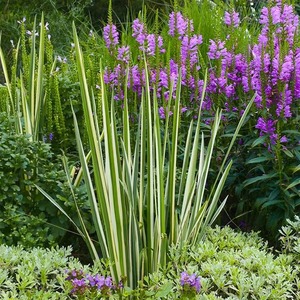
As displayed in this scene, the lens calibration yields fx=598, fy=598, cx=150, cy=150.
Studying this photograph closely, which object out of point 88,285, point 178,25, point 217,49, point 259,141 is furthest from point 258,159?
point 88,285

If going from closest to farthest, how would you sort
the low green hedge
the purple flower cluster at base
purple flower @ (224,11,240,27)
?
the purple flower cluster at base, the low green hedge, purple flower @ (224,11,240,27)

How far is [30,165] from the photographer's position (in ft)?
9.96

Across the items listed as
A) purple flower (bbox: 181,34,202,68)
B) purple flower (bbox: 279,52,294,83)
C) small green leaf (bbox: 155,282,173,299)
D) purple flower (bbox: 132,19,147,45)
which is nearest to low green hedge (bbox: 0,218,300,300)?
small green leaf (bbox: 155,282,173,299)

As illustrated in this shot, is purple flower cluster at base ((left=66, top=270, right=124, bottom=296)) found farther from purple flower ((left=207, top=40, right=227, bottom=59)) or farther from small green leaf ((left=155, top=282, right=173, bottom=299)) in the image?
purple flower ((left=207, top=40, right=227, bottom=59))

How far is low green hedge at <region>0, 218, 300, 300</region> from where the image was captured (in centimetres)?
193

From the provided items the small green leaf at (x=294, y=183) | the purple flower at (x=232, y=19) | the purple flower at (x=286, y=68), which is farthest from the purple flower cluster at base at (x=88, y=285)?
the purple flower at (x=232, y=19)

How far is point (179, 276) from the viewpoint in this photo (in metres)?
2.13

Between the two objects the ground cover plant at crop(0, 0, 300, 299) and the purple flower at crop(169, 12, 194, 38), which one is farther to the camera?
the purple flower at crop(169, 12, 194, 38)

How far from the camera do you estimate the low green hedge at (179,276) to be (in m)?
1.93

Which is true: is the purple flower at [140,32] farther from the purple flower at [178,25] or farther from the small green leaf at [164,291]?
the small green leaf at [164,291]

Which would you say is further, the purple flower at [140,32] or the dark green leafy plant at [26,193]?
the purple flower at [140,32]

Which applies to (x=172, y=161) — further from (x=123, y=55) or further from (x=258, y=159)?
(x=123, y=55)

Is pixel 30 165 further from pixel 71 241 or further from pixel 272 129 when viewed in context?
pixel 272 129

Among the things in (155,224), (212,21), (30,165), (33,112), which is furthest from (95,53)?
(155,224)
